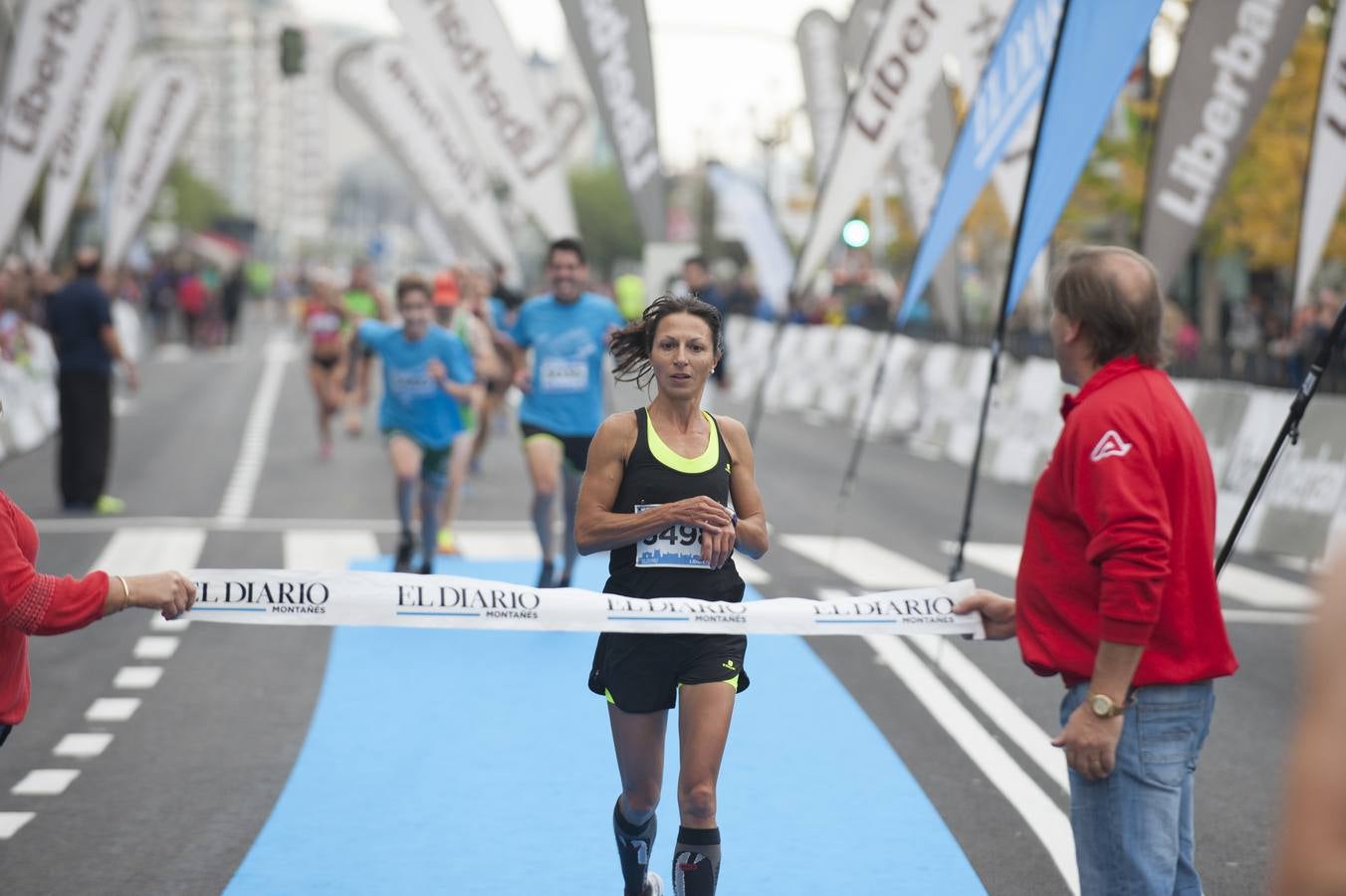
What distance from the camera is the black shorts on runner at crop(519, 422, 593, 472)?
1070 centimetres

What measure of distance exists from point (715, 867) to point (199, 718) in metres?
4.01

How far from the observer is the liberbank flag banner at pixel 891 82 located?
1430 cm

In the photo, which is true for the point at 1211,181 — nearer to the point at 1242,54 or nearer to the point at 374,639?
the point at 1242,54

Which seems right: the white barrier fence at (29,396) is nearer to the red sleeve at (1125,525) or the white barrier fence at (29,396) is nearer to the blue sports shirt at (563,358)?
the blue sports shirt at (563,358)

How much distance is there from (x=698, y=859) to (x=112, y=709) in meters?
4.42

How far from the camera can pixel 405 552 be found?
11.7 metres

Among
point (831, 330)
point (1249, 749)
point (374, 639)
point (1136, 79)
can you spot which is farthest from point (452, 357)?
point (1136, 79)

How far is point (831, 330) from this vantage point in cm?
2984

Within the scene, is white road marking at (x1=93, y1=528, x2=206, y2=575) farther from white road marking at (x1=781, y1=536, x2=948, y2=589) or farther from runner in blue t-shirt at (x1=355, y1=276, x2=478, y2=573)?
white road marking at (x1=781, y1=536, x2=948, y2=589)

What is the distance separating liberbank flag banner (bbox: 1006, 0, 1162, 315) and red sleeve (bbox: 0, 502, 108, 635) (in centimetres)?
520

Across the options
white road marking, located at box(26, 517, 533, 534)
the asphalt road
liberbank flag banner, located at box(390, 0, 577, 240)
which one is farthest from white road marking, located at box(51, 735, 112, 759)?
liberbank flag banner, located at box(390, 0, 577, 240)

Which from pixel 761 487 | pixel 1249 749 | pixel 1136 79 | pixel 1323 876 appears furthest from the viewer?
pixel 1136 79

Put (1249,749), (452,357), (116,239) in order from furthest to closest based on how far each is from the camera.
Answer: (116,239)
(452,357)
(1249,749)

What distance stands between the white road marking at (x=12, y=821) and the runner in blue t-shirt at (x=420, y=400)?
499 centimetres
